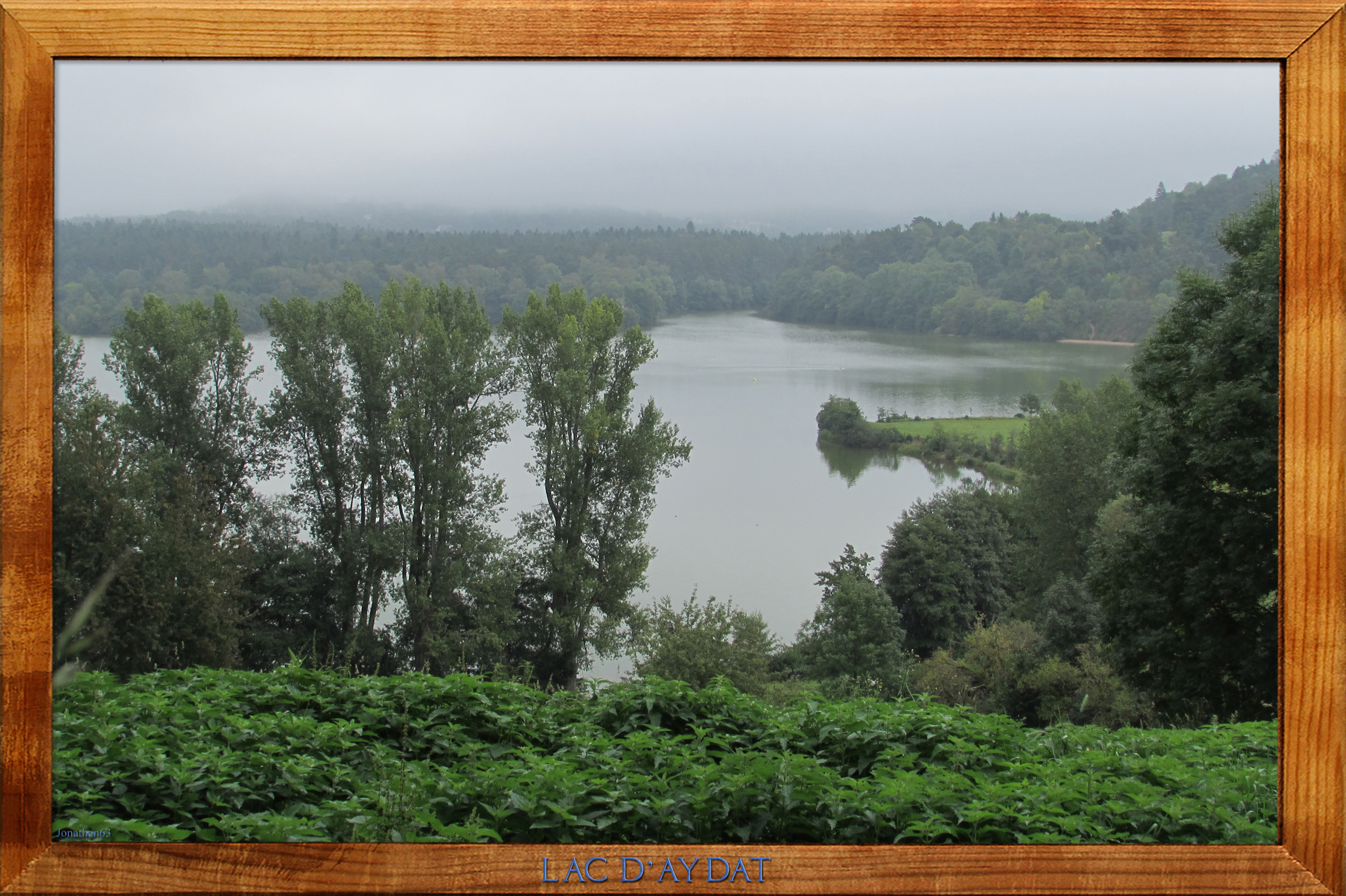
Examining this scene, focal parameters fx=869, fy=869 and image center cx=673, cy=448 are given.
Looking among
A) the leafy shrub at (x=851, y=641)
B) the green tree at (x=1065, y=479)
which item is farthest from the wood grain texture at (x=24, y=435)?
the green tree at (x=1065, y=479)

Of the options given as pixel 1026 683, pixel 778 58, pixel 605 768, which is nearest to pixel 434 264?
pixel 778 58

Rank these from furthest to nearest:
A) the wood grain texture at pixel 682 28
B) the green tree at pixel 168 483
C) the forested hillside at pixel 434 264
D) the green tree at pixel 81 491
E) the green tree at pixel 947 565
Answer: the green tree at pixel 947 565 < the forested hillside at pixel 434 264 < the green tree at pixel 168 483 < the green tree at pixel 81 491 < the wood grain texture at pixel 682 28

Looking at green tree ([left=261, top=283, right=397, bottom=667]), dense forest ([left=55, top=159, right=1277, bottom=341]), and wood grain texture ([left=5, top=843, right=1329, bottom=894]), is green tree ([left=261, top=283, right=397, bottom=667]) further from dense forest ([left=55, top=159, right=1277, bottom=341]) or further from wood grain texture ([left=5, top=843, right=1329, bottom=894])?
wood grain texture ([left=5, top=843, right=1329, bottom=894])

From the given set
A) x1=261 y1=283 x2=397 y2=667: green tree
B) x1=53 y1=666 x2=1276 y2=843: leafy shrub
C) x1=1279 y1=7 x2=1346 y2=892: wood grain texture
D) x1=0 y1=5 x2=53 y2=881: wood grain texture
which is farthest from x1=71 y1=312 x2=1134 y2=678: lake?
x1=1279 y1=7 x2=1346 y2=892: wood grain texture

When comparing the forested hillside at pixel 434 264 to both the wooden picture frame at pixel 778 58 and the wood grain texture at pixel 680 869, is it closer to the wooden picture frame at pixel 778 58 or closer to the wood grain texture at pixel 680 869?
the wooden picture frame at pixel 778 58

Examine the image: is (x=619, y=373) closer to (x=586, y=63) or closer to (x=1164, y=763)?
(x=586, y=63)
